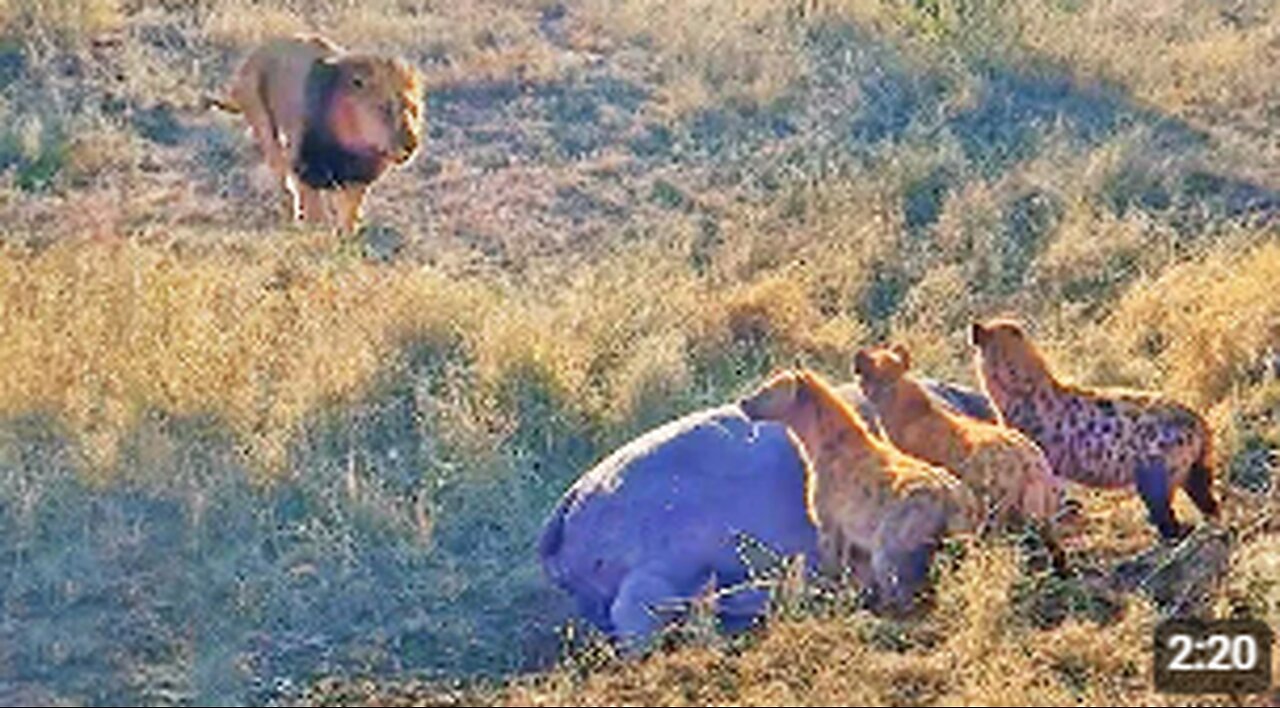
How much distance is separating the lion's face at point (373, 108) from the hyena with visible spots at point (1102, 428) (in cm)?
390

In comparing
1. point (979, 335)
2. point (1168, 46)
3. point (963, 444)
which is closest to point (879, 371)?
point (963, 444)

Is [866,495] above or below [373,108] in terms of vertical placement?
above

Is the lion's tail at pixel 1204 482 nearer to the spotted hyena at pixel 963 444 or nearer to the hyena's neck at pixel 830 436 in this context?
the spotted hyena at pixel 963 444

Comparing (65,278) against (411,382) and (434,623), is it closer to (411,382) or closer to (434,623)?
(411,382)

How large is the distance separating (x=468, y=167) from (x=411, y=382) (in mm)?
4201

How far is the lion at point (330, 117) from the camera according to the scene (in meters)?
10.2

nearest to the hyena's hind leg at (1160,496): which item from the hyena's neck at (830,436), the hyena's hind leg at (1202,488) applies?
the hyena's hind leg at (1202,488)

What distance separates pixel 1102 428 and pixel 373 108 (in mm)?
4389

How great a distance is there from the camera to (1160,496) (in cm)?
674

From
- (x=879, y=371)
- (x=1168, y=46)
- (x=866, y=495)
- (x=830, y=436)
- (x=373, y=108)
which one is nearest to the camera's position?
(x=866, y=495)

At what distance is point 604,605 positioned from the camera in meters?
6.38

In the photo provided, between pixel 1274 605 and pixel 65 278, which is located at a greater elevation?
pixel 1274 605

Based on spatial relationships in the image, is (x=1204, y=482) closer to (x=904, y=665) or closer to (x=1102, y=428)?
(x=1102, y=428)

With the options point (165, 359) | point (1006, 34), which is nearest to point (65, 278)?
point (165, 359)
